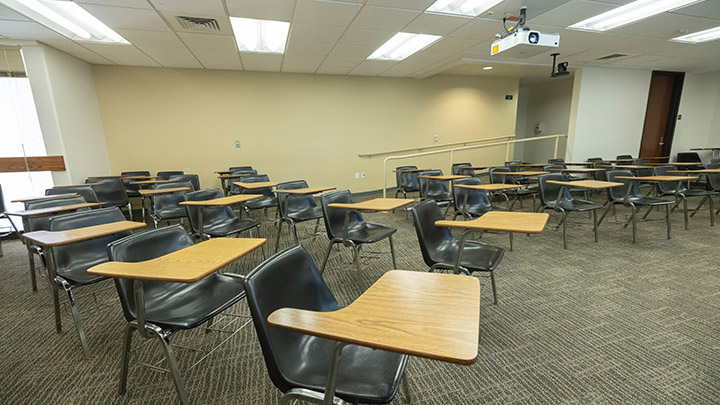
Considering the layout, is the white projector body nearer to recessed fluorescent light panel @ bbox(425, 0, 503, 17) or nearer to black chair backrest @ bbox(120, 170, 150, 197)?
recessed fluorescent light panel @ bbox(425, 0, 503, 17)

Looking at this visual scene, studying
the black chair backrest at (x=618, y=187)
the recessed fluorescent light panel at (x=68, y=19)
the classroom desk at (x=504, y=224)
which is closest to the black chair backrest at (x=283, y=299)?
the classroom desk at (x=504, y=224)

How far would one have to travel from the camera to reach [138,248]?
5.09ft

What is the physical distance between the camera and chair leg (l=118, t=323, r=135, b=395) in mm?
1418

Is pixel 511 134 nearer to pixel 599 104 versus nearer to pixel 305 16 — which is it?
pixel 599 104

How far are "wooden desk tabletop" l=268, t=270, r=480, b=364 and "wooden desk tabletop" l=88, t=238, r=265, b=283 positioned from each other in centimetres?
51

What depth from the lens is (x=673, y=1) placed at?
3697 mm

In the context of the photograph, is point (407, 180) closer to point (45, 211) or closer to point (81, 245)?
point (81, 245)

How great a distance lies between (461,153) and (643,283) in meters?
5.98

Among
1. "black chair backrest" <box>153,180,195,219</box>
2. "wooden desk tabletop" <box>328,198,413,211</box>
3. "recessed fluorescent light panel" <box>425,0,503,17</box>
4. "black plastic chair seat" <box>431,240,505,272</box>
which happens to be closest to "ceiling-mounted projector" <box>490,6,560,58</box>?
"recessed fluorescent light panel" <box>425,0,503,17</box>

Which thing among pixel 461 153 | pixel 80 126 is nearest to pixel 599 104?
pixel 461 153

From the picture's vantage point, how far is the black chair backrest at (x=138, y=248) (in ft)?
4.59

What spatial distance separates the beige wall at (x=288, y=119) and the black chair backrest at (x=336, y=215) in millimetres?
4170

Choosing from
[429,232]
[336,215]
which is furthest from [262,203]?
[429,232]

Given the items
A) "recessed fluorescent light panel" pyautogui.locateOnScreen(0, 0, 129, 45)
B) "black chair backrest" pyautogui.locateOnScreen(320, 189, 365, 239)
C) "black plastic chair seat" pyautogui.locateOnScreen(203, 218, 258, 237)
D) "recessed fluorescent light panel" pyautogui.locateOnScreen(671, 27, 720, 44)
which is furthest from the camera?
"recessed fluorescent light panel" pyautogui.locateOnScreen(671, 27, 720, 44)
